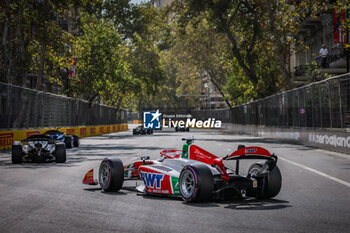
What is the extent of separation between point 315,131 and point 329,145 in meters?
2.63

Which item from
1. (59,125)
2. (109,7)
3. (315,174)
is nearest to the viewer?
(315,174)

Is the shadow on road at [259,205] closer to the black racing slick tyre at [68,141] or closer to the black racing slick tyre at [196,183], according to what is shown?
the black racing slick tyre at [196,183]

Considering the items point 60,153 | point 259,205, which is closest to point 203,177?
point 259,205

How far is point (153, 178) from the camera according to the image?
8938mm

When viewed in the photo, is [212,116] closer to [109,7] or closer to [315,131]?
[109,7]

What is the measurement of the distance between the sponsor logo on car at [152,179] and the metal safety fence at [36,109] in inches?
674

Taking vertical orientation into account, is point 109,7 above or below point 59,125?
above

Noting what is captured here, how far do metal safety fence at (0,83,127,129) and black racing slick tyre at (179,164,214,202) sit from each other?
18.2 metres

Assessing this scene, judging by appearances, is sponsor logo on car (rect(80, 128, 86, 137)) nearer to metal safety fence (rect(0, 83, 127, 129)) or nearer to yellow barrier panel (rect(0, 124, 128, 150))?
yellow barrier panel (rect(0, 124, 128, 150))

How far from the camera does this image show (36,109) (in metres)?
30.4

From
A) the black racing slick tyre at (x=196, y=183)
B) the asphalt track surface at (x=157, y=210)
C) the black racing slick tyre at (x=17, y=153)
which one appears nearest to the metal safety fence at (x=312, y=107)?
the asphalt track surface at (x=157, y=210)

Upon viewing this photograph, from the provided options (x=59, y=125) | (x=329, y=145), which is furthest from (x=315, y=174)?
(x=59, y=125)

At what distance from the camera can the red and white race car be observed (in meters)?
7.99

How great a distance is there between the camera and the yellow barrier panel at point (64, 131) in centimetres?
2542
